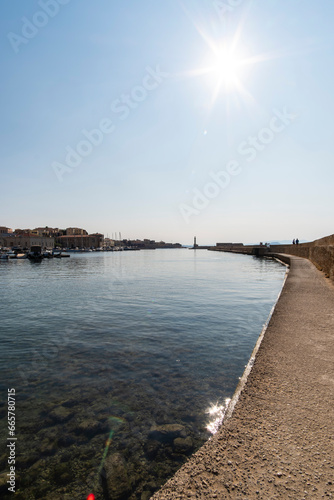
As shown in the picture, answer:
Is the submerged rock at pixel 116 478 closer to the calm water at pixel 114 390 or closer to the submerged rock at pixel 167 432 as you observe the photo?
the calm water at pixel 114 390

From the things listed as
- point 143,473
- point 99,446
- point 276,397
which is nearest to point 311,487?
point 276,397

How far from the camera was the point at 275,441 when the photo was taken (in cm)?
212

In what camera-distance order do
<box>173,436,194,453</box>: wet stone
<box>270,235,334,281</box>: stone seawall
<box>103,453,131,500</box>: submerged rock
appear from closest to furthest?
1. <box>103,453,131,500</box>: submerged rock
2. <box>173,436,194,453</box>: wet stone
3. <box>270,235,334,281</box>: stone seawall

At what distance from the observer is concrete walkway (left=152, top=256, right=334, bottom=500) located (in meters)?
1.71

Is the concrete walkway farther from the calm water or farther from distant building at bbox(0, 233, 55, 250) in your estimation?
distant building at bbox(0, 233, 55, 250)

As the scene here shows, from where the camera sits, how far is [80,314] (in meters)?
9.51

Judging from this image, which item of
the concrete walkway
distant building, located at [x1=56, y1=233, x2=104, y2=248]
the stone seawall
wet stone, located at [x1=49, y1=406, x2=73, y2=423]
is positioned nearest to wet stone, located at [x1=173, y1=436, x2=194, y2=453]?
the concrete walkway

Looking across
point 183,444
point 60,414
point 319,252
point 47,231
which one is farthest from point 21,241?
point 183,444

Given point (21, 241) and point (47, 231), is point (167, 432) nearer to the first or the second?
point (21, 241)

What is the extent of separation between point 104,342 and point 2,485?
3.84 metres

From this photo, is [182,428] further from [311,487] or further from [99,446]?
[311,487]

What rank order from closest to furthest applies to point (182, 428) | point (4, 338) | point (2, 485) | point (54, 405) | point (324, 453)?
point (324, 453), point (2, 485), point (182, 428), point (54, 405), point (4, 338)

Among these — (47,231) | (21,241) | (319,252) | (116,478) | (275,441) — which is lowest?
(116,478)

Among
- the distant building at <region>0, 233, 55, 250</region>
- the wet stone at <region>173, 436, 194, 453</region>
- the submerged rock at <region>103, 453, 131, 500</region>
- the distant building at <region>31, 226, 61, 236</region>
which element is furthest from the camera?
the distant building at <region>31, 226, 61, 236</region>
